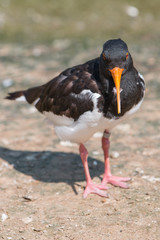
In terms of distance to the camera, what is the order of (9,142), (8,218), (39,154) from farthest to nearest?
(9,142), (39,154), (8,218)

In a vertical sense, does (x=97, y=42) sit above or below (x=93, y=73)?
below

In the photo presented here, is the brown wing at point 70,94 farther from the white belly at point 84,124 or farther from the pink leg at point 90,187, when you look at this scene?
the pink leg at point 90,187

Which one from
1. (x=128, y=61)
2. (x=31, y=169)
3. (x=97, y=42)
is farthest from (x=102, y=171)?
(x=97, y=42)

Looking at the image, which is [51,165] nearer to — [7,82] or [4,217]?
[4,217]

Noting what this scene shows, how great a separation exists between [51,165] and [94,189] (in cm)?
114

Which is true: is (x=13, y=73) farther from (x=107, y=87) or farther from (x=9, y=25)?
(x=107, y=87)

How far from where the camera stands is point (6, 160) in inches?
261

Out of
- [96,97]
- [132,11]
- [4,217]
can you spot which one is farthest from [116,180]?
[132,11]

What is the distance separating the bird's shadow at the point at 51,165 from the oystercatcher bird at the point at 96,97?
494mm

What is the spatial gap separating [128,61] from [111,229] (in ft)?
6.93

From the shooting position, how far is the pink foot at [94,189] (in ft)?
18.1

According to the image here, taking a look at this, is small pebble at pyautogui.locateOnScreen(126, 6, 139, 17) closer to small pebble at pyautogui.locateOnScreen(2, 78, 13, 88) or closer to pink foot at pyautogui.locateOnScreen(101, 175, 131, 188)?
small pebble at pyautogui.locateOnScreen(2, 78, 13, 88)

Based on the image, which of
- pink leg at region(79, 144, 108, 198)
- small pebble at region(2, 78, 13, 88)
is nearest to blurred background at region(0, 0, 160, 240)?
small pebble at region(2, 78, 13, 88)

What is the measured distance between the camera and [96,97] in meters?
4.94
